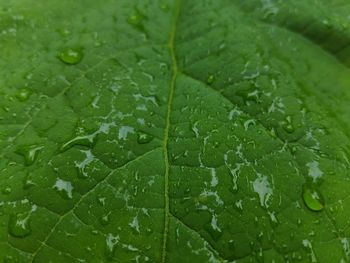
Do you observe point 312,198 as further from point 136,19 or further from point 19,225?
point 136,19

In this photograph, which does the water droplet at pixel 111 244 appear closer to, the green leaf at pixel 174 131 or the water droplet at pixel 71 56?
the green leaf at pixel 174 131

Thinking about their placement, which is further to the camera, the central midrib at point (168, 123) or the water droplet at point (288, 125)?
the water droplet at point (288, 125)

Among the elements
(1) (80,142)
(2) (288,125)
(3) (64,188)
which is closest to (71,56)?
(1) (80,142)

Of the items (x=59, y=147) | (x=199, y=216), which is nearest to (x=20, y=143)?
(x=59, y=147)

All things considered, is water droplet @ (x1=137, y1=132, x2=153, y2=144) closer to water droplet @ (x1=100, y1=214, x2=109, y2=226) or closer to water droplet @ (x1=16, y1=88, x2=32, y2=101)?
water droplet @ (x1=100, y1=214, x2=109, y2=226)

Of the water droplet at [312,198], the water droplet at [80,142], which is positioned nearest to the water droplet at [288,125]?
the water droplet at [312,198]

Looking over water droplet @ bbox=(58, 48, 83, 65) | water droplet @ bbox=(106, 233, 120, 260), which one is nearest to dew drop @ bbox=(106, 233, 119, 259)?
water droplet @ bbox=(106, 233, 120, 260)

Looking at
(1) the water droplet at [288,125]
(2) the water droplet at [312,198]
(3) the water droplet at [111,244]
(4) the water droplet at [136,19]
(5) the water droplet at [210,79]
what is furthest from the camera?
(4) the water droplet at [136,19]
